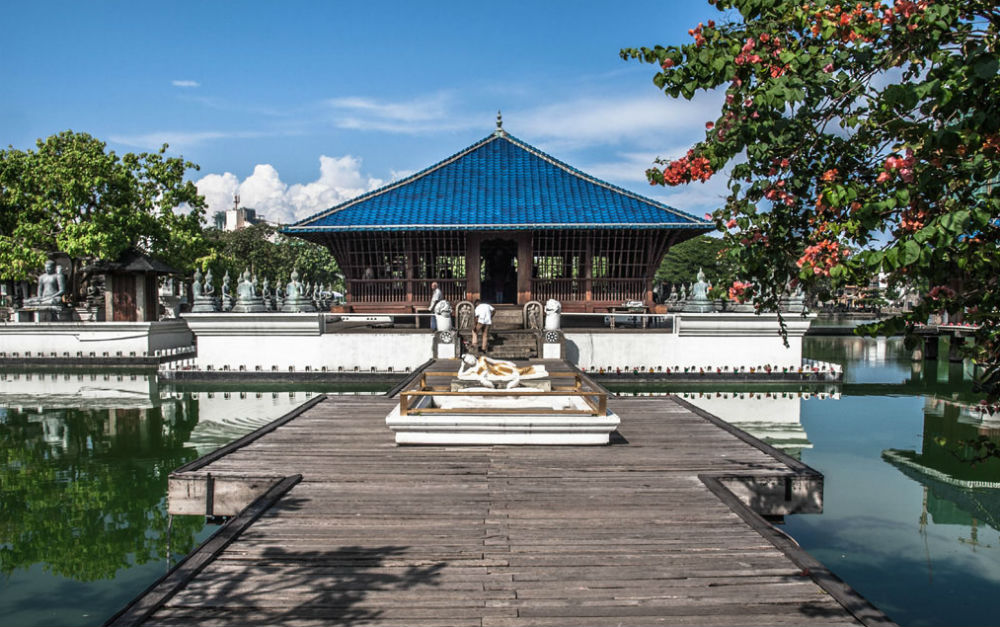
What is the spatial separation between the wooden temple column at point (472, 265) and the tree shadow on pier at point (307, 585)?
63.8 feet

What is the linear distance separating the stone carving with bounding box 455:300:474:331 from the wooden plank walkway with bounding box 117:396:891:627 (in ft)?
44.6

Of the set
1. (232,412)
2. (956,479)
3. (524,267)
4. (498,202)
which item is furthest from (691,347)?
(232,412)

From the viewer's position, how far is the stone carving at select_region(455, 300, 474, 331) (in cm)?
2209

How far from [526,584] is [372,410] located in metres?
6.94

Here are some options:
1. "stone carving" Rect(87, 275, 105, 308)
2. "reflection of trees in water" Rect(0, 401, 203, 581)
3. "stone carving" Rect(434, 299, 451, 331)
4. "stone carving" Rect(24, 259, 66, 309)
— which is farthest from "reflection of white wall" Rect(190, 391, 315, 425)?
"stone carving" Rect(87, 275, 105, 308)

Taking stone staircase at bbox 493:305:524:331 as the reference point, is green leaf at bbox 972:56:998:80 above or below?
above

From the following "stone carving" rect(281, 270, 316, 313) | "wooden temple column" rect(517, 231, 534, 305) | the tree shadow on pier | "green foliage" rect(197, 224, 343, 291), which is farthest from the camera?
"green foliage" rect(197, 224, 343, 291)

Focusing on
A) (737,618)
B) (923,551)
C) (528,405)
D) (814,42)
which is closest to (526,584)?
(737,618)

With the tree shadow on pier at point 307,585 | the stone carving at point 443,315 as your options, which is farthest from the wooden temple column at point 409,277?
the tree shadow on pier at point 307,585

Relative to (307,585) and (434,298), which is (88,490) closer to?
(307,585)

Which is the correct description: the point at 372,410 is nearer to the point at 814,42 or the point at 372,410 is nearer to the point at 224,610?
the point at 224,610

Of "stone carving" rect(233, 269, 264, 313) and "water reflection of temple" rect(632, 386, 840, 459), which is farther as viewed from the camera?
"stone carving" rect(233, 269, 264, 313)

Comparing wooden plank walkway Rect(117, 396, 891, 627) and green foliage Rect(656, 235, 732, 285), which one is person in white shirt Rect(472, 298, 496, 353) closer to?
wooden plank walkway Rect(117, 396, 891, 627)

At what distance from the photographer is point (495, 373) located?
1045cm
